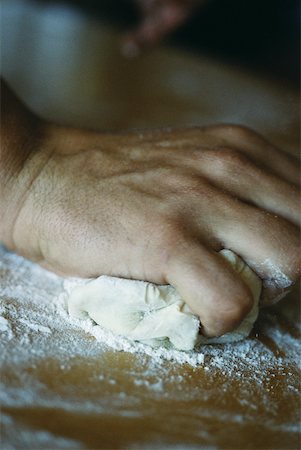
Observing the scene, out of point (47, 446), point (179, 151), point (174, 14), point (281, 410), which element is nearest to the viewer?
point (47, 446)

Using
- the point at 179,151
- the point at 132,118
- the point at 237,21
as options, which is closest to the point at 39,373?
the point at 179,151

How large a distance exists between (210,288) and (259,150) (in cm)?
33

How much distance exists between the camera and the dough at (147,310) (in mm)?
661

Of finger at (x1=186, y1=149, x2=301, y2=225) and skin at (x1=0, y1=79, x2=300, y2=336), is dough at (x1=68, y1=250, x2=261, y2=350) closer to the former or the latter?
skin at (x1=0, y1=79, x2=300, y2=336)

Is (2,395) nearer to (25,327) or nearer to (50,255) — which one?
(25,327)

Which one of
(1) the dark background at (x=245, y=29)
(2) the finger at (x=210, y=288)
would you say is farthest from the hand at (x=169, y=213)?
(1) the dark background at (x=245, y=29)

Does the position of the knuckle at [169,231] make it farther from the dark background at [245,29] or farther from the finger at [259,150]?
the dark background at [245,29]

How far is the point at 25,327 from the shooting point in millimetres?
665

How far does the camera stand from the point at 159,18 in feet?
7.21

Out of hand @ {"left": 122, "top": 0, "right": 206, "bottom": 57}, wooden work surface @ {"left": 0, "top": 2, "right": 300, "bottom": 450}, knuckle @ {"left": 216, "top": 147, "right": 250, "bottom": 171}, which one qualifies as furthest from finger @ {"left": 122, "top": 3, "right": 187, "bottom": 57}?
wooden work surface @ {"left": 0, "top": 2, "right": 300, "bottom": 450}

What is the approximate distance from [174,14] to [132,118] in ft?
3.10

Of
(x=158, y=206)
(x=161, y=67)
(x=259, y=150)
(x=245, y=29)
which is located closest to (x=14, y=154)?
(x=158, y=206)

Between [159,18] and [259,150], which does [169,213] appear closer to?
[259,150]

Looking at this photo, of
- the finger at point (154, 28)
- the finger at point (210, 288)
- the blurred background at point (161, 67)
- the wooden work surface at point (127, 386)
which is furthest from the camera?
the finger at point (154, 28)
